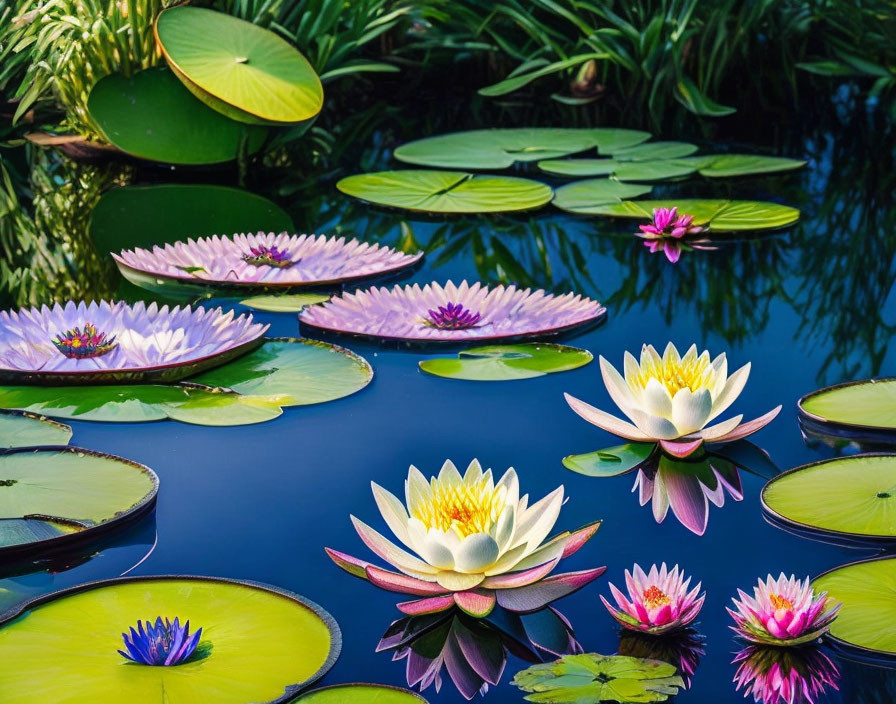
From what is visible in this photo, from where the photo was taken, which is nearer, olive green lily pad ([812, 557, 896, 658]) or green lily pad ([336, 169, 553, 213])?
olive green lily pad ([812, 557, 896, 658])

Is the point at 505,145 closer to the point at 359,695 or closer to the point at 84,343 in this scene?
the point at 84,343

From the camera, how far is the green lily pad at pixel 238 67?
4602 mm

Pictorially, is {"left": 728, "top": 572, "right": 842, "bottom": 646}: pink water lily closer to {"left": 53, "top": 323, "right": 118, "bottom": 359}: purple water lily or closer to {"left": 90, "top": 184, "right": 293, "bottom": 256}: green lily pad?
{"left": 53, "top": 323, "right": 118, "bottom": 359}: purple water lily

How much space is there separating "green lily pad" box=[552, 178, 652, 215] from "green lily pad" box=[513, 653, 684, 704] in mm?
2616

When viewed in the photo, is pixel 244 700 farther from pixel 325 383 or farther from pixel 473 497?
pixel 325 383

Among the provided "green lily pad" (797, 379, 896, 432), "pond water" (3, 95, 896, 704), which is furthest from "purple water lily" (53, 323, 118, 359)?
"green lily pad" (797, 379, 896, 432)

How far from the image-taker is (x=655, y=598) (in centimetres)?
172

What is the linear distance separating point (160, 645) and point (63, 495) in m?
0.53

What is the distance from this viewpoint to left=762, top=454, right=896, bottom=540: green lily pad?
1984 millimetres

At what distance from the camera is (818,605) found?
1663 mm

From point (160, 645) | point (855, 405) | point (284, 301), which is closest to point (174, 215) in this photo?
point (284, 301)

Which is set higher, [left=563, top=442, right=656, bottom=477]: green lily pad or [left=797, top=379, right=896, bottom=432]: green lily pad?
[left=797, top=379, right=896, bottom=432]: green lily pad

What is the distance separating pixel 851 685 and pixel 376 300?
1.66m

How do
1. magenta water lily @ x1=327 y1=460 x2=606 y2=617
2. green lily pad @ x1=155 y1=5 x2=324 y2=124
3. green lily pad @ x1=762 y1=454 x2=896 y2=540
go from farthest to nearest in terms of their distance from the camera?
green lily pad @ x1=155 y1=5 x2=324 y2=124 → green lily pad @ x1=762 y1=454 x2=896 y2=540 → magenta water lily @ x1=327 y1=460 x2=606 y2=617
